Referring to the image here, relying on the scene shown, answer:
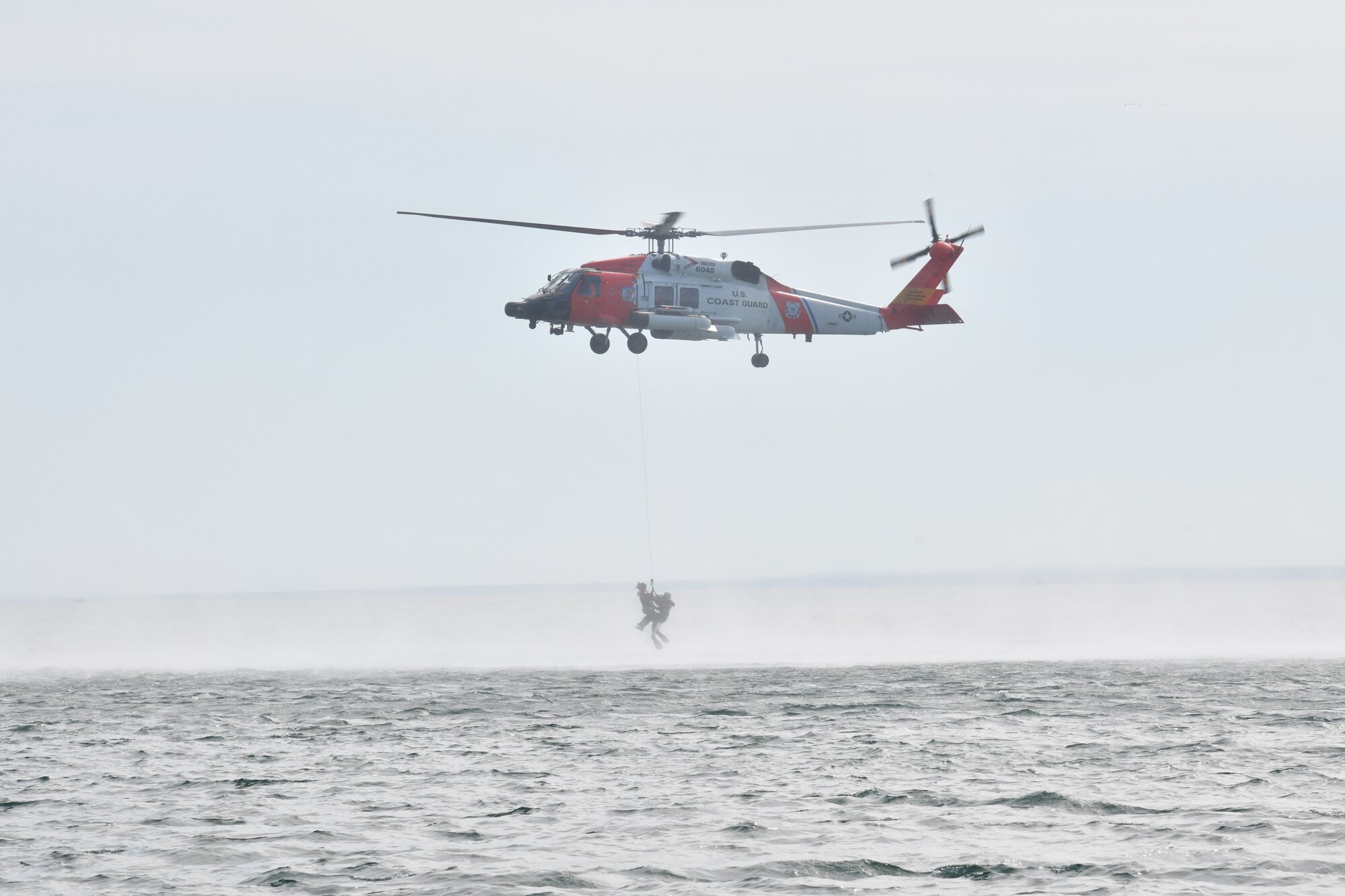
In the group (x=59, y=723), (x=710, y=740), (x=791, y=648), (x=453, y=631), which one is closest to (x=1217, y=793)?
(x=710, y=740)

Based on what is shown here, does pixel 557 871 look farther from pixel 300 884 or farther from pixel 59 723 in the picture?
pixel 59 723

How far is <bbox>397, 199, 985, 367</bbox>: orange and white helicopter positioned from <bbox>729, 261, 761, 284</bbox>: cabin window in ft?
0.06

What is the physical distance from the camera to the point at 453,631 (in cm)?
13212

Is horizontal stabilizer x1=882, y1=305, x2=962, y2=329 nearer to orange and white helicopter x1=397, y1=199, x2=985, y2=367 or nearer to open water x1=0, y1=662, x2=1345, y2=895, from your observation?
orange and white helicopter x1=397, y1=199, x2=985, y2=367

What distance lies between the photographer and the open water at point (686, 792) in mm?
17297

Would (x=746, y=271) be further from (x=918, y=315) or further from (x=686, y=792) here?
(x=686, y=792)

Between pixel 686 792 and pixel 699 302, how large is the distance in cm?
1960

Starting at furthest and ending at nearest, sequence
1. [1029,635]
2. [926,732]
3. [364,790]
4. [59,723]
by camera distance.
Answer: [1029,635], [59,723], [926,732], [364,790]

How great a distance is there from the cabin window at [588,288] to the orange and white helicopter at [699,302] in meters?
0.02

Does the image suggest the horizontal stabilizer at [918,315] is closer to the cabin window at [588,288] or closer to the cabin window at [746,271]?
the cabin window at [746,271]

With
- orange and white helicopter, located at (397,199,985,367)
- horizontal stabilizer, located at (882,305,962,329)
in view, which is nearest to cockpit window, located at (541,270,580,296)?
orange and white helicopter, located at (397,199,985,367)

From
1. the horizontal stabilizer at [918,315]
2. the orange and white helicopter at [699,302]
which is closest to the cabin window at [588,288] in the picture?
the orange and white helicopter at [699,302]

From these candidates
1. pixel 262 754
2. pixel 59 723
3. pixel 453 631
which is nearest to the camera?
pixel 262 754

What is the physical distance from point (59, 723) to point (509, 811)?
1779 centimetres
